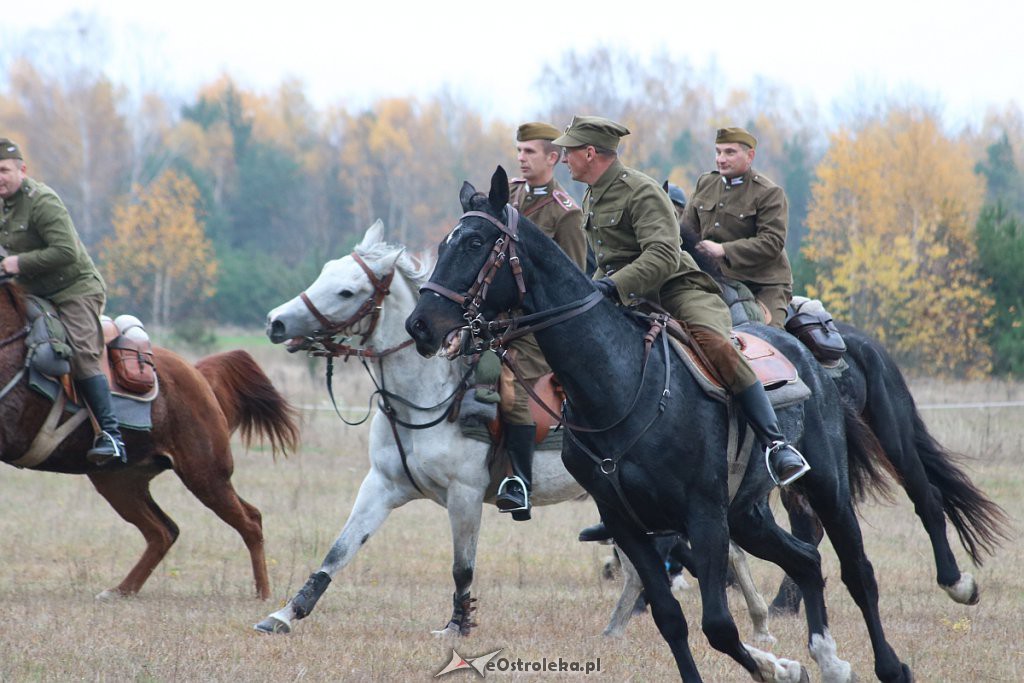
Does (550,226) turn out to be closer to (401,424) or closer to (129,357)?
(401,424)

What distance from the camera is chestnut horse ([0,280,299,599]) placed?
881cm

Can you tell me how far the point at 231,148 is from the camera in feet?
254

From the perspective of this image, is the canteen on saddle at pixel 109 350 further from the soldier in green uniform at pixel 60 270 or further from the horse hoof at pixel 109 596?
the horse hoof at pixel 109 596

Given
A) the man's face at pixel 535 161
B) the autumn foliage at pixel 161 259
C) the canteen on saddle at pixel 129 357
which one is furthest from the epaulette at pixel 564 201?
the autumn foliage at pixel 161 259

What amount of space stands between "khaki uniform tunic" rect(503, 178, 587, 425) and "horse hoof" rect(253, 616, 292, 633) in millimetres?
1950

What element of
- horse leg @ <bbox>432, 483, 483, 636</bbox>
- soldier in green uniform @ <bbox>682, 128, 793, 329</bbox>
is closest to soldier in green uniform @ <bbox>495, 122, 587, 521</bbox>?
horse leg @ <bbox>432, 483, 483, 636</bbox>

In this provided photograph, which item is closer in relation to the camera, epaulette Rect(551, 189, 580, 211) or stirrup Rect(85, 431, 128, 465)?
epaulette Rect(551, 189, 580, 211)

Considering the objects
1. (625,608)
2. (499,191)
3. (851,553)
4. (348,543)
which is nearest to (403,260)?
(348,543)

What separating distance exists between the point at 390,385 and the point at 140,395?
6.70 feet

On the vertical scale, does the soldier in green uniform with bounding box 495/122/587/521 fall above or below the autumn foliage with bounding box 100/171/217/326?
above

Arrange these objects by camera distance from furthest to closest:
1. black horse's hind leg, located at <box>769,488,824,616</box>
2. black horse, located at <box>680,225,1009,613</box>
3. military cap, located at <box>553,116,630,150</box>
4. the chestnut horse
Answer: black horse's hind leg, located at <box>769,488,824,616</box>, black horse, located at <box>680,225,1009,613</box>, the chestnut horse, military cap, located at <box>553,116,630,150</box>

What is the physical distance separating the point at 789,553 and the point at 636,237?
196 centimetres

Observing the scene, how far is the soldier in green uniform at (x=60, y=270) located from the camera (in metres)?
8.73

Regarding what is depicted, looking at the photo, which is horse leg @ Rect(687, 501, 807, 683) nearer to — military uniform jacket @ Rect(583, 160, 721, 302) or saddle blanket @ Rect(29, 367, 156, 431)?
military uniform jacket @ Rect(583, 160, 721, 302)
